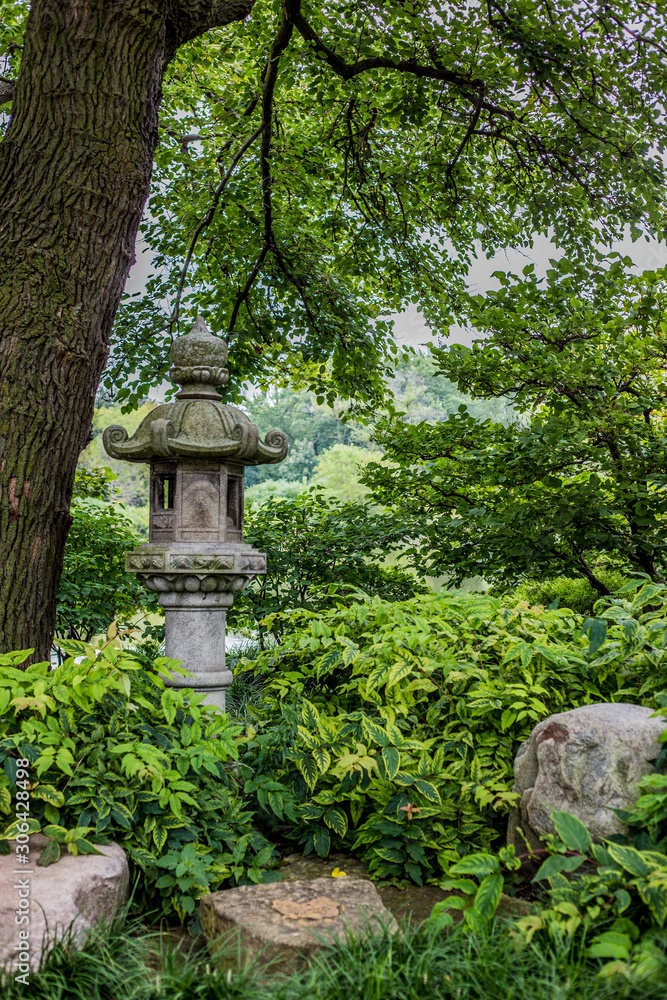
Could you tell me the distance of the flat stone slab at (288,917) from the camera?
240cm

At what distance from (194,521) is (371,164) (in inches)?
224

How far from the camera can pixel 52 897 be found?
2.52 meters

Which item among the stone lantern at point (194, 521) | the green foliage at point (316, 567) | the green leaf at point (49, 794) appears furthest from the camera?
the green foliage at point (316, 567)

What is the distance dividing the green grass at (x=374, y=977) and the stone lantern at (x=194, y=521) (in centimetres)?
203

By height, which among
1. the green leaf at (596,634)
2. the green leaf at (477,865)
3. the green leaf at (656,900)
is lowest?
the green leaf at (477,865)

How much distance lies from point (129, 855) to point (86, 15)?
4.09 meters

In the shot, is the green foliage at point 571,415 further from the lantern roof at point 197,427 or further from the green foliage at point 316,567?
the green foliage at point 316,567

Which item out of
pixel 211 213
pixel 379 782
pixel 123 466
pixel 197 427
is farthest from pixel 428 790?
pixel 123 466

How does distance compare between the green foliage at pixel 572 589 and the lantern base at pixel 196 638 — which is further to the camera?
the green foliage at pixel 572 589

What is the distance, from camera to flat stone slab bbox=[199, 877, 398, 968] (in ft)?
7.88

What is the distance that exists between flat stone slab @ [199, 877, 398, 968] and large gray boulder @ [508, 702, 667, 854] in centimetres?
66

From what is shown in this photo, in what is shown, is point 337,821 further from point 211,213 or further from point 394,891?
point 211,213

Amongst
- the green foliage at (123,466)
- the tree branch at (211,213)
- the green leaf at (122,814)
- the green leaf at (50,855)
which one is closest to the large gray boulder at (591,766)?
the green leaf at (122,814)

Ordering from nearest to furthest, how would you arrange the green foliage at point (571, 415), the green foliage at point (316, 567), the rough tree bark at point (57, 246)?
the rough tree bark at point (57, 246)
the green foliage at point (571, 415)
the green foliage at point (316, 567)
